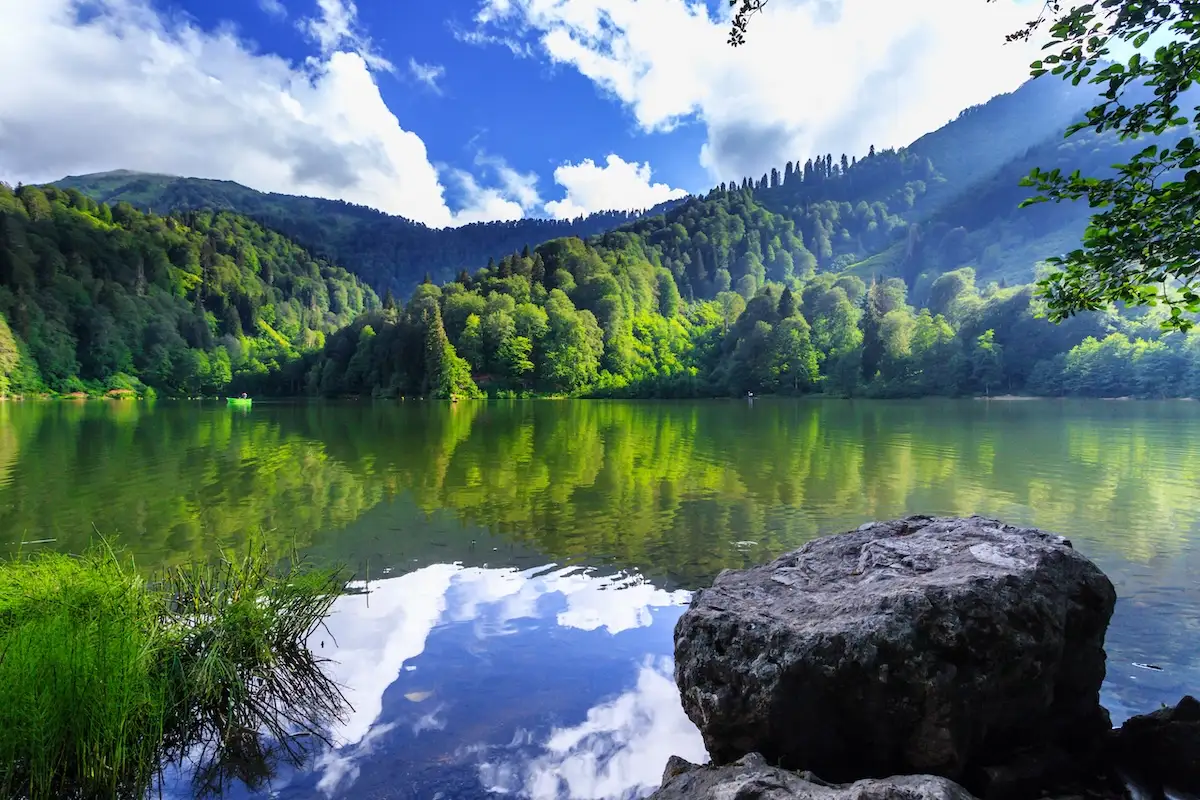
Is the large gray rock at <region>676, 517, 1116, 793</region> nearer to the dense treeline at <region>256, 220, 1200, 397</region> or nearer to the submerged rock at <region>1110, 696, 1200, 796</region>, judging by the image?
the submerged rock at <region>1110, 696, 1200, 796</region>

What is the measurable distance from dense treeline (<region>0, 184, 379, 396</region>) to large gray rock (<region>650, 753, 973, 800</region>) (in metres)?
139

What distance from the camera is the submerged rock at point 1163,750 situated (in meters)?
4.62

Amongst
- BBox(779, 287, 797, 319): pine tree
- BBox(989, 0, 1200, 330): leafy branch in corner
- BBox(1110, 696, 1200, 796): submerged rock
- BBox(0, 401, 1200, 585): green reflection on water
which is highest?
BBox(779, 287, 797, 319): pine tree

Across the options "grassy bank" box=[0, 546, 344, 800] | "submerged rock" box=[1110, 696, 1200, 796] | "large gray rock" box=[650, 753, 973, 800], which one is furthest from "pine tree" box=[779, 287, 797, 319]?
"large gray rock" box=[650, 753, 973, 800]

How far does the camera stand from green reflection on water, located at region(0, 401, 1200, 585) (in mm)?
14422

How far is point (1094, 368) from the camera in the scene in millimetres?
99188

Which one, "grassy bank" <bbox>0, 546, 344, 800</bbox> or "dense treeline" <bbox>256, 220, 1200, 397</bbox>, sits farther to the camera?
"dense treeline" <bbox>256, 220, 1200, 397</bbox>

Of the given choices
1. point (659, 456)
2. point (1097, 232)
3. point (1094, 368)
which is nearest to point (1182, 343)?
point (1094, 368)

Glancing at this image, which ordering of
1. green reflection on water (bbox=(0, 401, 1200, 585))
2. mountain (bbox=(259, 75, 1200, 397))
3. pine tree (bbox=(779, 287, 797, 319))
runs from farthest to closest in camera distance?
pine tree (bbox=(779, 287, 797, 319)) < mountain (bbox=(259, 75, 1200, 397)) < green reflection on water (bbox=(0, 401, 1200, 585))

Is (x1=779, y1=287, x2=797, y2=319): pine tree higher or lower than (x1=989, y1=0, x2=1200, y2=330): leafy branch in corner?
higher

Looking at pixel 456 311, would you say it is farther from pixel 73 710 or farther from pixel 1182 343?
pixel 73 710

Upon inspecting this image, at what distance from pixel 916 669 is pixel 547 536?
11.1 metres

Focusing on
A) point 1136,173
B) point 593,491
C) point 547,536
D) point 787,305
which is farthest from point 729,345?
point 1136,173

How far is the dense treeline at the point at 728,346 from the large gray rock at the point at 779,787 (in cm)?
11713
